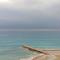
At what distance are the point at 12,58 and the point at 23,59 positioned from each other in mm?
2194

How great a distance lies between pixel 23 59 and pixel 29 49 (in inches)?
377

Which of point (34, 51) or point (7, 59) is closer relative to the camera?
point (7, 59)

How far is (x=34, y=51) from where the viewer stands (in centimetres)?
3812

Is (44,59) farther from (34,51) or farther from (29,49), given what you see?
(29,49)

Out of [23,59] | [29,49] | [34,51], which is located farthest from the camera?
[29,49]

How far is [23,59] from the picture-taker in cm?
3122

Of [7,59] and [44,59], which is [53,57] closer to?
[44,59]

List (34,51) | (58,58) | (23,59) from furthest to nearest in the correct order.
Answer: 1. (34,51)
2. (23,59)
3. (58,58)

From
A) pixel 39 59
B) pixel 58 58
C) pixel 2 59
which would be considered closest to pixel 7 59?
pixel 2 59

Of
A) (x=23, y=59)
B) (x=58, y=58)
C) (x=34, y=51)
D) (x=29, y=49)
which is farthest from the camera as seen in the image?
(x=29, y=49)

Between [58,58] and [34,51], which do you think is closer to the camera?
[58,58]

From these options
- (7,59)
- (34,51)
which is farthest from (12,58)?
(34,51)

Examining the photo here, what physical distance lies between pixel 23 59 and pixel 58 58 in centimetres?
625

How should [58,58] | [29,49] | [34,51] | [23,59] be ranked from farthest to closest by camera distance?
[29,49], [34,51], [23,59], [58,58]
